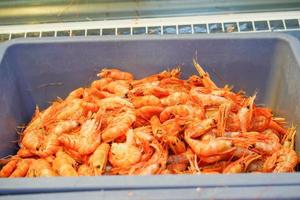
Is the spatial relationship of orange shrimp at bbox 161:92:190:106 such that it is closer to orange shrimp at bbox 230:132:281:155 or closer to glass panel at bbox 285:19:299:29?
orange shrimp at bbox 230:132:281:155

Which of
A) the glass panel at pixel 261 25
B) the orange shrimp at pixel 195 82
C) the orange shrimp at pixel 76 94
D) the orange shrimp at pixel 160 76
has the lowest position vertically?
the orange shrimp at pixel 76 94

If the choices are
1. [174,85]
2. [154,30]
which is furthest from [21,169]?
[154,30]

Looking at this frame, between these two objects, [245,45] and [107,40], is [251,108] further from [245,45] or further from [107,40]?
[107,40]

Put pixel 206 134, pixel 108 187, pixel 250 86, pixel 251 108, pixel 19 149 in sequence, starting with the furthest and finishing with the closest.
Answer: pixel 250 86, pixel 19 149, pixel 251 108, pixel 206 134, pixel 108 187

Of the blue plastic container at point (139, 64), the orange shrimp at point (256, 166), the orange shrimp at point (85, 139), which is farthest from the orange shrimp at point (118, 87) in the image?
the orange shrimp at point (256, 166)

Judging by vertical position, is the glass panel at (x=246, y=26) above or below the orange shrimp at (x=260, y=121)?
above

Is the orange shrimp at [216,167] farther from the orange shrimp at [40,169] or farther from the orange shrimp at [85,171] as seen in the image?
the orange shrimp at [40,169]

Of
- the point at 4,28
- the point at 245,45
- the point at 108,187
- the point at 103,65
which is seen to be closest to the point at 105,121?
the point at 103,65
